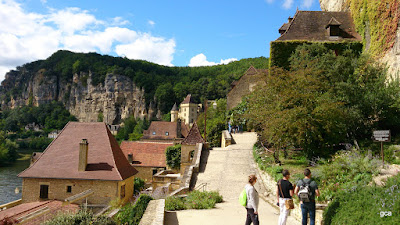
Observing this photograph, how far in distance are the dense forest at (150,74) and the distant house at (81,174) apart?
288ft

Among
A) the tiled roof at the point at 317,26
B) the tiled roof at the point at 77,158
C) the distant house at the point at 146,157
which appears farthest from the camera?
the distant house at the point at 146,157

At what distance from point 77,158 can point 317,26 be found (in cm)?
2024

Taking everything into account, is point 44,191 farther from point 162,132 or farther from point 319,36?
point 162,132

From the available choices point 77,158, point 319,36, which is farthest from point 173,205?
point 319,36

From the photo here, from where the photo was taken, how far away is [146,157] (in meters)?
33.1

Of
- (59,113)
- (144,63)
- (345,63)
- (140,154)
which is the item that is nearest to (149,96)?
(144,63)

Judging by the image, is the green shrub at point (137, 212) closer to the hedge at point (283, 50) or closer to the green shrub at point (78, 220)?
the green shrub at point (78, 220)

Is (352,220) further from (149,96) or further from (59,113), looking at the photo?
(59,113)

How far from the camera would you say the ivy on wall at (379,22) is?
18953 mm

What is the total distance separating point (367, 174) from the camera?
903 cm

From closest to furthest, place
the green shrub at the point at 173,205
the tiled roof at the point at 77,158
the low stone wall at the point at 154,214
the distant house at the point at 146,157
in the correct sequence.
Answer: the low stone wall at the point at 154,214
the green shrub at the point at 173,205
the tiled roof at the point at 77,158
the distant house at the point at 146,157

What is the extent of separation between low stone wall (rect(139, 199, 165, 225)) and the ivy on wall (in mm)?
17109

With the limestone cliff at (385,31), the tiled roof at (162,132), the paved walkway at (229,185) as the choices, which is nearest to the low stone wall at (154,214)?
the paved walkway at (229,185)

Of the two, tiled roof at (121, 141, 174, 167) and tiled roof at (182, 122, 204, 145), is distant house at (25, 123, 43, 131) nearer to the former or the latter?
tiled roof at (121, 141, 174, 167)
